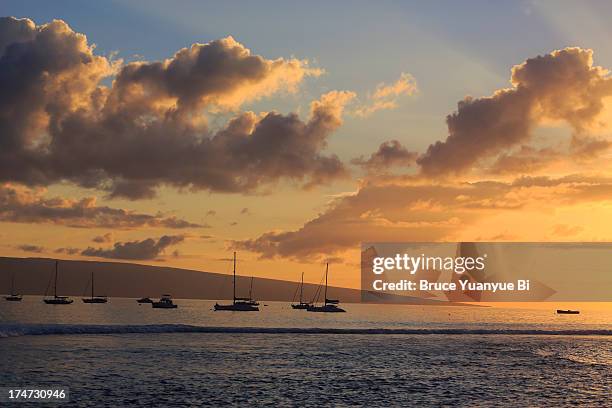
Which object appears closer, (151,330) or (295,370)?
(295,370)

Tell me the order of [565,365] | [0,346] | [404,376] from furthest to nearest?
[0,346], [565,365], [404,376]

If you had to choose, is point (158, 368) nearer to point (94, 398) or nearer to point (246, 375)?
point (246, 375)

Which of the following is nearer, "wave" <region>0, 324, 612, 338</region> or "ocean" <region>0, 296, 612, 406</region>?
"ocean" <region>0, 296, 612, 406</region>

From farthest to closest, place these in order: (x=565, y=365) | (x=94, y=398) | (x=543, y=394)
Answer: (x=565, y=365) < (x=543, y=394) < (x=94, y=398)

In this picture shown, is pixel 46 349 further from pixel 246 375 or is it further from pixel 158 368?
pixel 246 375

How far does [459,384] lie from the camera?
5700 centimetres

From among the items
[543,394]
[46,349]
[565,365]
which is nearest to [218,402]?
[543,394]

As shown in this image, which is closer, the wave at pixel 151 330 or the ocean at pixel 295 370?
the ocean at pixel 295 370

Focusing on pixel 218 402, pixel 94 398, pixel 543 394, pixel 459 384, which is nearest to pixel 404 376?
pixel 459 384

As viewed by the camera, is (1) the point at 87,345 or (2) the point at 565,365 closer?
(2) the point at 565,365

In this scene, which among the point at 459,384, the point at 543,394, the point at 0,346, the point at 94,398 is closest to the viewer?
the point at 94,398

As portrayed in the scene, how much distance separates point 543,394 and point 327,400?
17209mm

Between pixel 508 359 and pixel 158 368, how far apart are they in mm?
41985

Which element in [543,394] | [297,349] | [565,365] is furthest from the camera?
[297,349]
